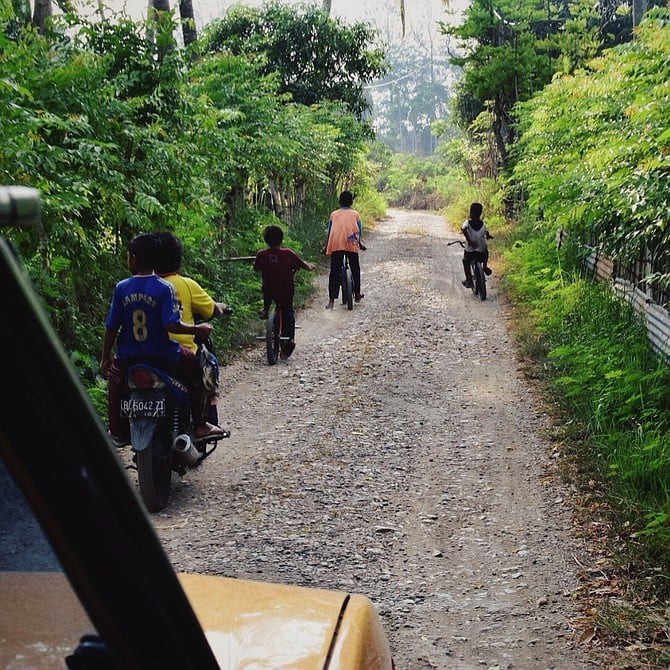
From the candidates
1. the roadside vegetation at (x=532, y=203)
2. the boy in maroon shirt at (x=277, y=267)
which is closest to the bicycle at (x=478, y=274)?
the roadside vegetation at (x=532, y=203)

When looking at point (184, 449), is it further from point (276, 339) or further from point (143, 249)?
point (276, 339)

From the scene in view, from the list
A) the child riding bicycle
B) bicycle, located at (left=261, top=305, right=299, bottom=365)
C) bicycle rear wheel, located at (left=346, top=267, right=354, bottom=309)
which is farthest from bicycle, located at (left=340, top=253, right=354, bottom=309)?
bicycle, located at (left=261, top=305, right=299, bottom=365)

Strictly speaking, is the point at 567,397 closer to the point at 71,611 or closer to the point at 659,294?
the point at 659,294

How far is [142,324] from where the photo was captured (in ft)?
15.7

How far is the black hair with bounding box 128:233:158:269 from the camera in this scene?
4844 millimetres

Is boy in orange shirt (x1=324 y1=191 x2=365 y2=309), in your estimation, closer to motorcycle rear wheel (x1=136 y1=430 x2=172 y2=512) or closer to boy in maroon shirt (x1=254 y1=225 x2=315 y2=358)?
boy in maroon shirt (x1=254 y1=225 x2=315 y2=358)

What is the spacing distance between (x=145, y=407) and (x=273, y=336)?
438 centimetres

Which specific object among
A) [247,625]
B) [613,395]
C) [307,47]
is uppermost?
[307,47]

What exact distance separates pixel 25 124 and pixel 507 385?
5.34 metres

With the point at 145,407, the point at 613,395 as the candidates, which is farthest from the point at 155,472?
the point at 613,395

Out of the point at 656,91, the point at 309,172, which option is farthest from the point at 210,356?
the point at 309,172

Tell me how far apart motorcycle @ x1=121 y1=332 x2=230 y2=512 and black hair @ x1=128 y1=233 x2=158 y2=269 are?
0.67 metres

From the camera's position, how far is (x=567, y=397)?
23.0ft

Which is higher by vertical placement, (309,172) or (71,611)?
(309,172)
